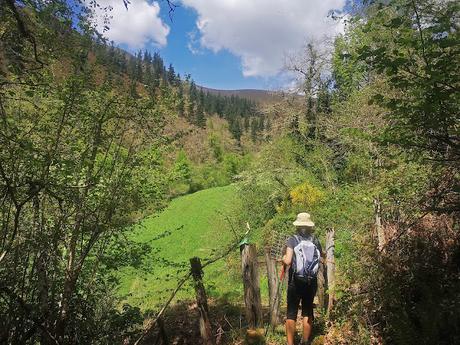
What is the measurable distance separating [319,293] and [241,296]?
3788mm

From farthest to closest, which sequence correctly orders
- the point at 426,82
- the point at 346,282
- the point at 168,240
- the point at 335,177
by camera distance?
1. the point at 168,240
2. the point at 335,177
3. the point at 346,282
4. the point at 426,82

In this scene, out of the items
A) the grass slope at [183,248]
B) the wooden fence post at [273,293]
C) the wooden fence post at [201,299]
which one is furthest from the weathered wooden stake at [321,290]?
the wooden fence post at [201,299]

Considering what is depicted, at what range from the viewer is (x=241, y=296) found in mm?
10352

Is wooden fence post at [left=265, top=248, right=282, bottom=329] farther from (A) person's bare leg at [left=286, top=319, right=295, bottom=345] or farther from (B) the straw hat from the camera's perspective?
(B) the straw hat

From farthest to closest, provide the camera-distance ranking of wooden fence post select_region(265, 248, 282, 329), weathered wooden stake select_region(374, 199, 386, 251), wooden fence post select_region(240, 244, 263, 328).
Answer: wooden fence post select_region(265, 248, 282, 329)
wooden fence post select_region(240, 244, 263, 328)
weathered wooden stake select_region(374, 199, 386, 251)

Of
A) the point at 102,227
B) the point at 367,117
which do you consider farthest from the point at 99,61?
the point at 367,117

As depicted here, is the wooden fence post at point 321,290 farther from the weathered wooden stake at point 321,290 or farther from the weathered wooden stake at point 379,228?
the weathered wooden stake at point 379,228

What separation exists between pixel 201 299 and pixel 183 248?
2000cm

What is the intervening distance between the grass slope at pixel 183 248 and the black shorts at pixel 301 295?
1.56 metres

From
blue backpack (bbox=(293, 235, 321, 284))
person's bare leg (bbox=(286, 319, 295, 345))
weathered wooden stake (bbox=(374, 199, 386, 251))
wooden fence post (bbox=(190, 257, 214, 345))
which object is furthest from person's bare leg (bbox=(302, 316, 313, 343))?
weathered wooden stake (bbox=(374, 199, 386, 251))

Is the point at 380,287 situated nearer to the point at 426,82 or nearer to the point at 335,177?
the point at 426,82

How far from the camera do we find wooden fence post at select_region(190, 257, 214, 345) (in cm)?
570

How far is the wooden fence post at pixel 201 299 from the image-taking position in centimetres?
570

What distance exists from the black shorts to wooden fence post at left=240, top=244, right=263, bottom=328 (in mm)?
1106
